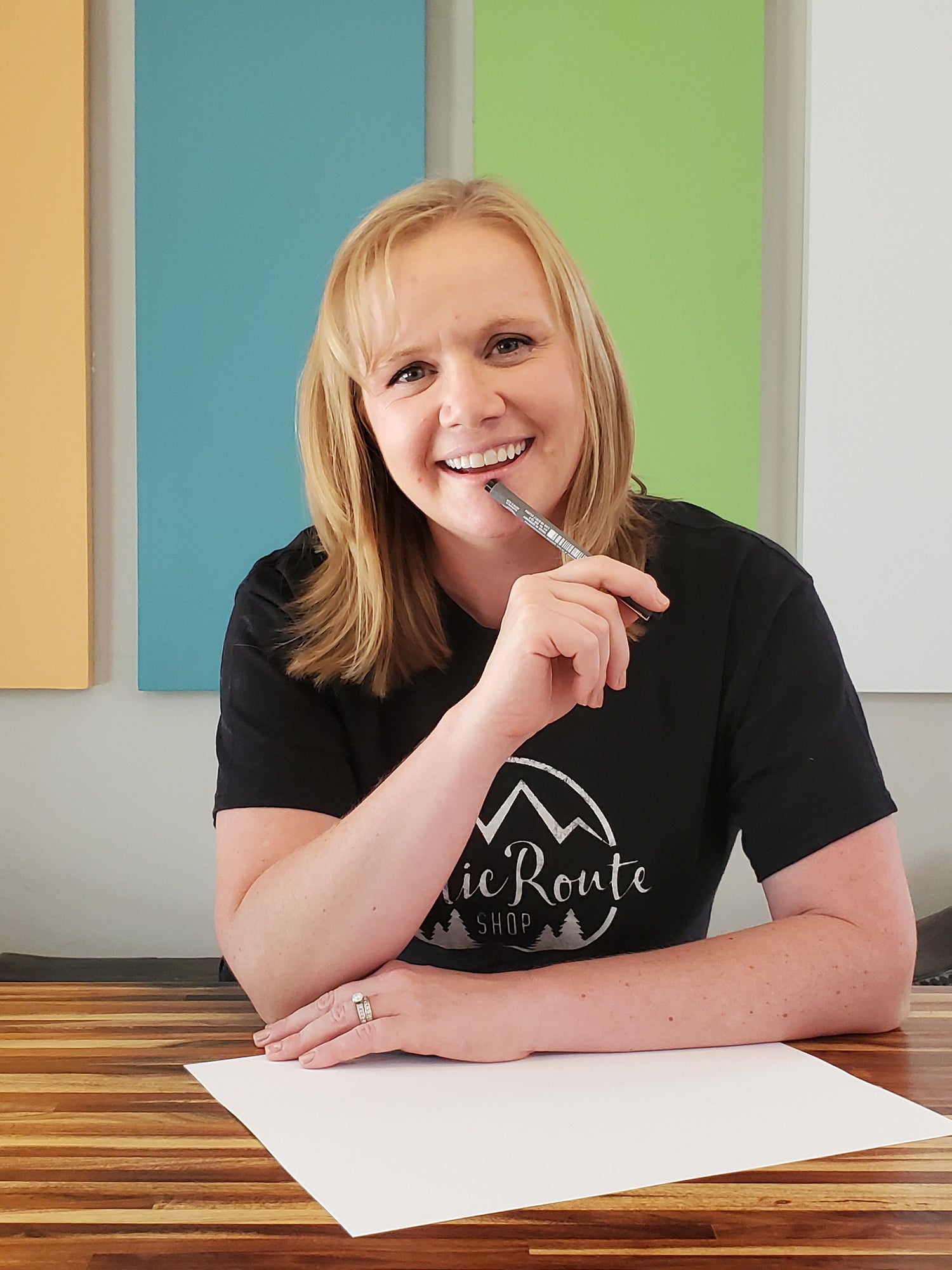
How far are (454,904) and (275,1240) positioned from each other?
57 cm

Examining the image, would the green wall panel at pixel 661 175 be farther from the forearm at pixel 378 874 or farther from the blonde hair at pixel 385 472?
the forearm at pixel 378 874

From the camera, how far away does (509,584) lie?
49.0 inches

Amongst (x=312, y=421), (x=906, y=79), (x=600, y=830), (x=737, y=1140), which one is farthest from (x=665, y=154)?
(x=737, y=1140)

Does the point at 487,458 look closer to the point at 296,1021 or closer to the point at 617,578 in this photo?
the point at 617,578

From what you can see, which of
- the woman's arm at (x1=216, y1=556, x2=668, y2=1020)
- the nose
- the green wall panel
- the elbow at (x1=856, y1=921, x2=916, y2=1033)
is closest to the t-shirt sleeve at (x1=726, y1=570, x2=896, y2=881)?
the elbow at (x1=856, y1=921, x2=916, y2=1033)

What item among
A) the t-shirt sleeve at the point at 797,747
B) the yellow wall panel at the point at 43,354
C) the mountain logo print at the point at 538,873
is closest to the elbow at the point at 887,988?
the t-shirt sleeve at the point at 797,747

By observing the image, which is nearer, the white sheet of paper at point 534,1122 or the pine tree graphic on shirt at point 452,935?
the white sheet of paper at point 534,1122

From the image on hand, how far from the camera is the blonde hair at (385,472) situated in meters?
1.15

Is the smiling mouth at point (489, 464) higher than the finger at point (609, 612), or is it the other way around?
the smiling mouth at point (489, 464)

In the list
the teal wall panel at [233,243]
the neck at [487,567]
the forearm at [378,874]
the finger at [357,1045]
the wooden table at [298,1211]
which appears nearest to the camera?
the wooden table at [298,1211]

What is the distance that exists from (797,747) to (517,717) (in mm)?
289

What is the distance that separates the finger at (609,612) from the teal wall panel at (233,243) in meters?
1.57

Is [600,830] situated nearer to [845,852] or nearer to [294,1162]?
[845,852]

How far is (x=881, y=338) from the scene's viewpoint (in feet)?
8.05
